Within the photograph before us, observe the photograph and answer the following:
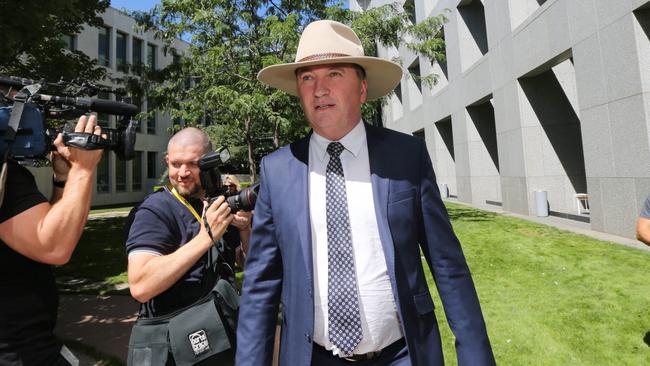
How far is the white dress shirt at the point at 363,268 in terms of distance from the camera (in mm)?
1739

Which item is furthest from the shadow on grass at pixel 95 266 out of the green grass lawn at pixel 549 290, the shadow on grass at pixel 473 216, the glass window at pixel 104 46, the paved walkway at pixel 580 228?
the glass window at pixel 104 46

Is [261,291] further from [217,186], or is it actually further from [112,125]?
[112,125]

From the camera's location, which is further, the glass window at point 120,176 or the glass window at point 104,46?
the glass window at point 120,176

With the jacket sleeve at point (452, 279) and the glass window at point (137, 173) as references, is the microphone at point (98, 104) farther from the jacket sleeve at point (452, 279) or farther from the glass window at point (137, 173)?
the glass window at point (137, 173)

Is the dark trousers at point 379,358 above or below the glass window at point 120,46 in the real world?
below

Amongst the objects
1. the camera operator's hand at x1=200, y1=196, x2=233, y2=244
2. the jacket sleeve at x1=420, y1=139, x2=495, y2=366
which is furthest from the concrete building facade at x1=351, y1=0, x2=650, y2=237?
the camera operator's hand at x1=200, y1=196, x2=233, y2=244

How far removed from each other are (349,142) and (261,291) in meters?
0.83

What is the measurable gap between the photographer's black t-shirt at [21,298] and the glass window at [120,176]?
3205 centimetres

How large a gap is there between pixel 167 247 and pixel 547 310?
210 inches

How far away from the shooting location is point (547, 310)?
212 inches

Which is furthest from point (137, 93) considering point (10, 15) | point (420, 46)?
point (420, 46)

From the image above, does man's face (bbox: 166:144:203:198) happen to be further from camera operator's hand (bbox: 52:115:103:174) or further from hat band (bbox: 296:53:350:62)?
hat band (bbox: 296:53:350:62)

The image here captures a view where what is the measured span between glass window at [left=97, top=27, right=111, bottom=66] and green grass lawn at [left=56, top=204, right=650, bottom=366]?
23438mm

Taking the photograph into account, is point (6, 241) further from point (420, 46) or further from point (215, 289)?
point (420, 46)
